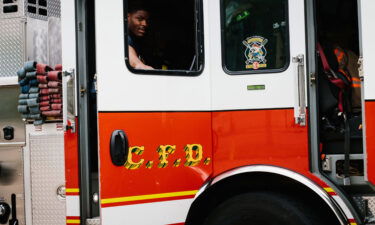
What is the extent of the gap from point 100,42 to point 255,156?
4.69 ft

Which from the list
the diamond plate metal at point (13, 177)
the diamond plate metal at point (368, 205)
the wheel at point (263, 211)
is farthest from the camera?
the diamond plate metal at point (13, 177)

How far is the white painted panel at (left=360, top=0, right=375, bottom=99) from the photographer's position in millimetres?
3453

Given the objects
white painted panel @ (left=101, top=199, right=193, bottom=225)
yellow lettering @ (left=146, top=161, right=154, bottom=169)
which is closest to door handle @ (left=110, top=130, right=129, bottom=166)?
yellow lettering @ (left=146, top=161, right=154, bottom=169)

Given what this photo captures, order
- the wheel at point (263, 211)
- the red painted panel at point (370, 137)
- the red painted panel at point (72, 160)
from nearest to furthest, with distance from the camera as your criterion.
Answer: the red painted panel at point (370, 137) → the wheel at point (263, 211) → the red painted panel at point (72, 160)

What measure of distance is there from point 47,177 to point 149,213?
1.46 metres

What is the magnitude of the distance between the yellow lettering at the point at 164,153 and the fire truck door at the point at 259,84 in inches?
14.3

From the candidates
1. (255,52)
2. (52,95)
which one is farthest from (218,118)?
(52,95)

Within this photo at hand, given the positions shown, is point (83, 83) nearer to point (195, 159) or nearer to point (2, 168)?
point (195, 159)

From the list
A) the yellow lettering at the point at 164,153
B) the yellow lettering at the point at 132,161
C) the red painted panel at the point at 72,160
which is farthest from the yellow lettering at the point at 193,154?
the red painted panel at the point at 72,160

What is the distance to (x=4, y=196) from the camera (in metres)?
4.93

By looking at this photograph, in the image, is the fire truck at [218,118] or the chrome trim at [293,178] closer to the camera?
the chrome trim at [293,178]

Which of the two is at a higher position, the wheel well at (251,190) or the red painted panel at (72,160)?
the red painted panel at (72,160)

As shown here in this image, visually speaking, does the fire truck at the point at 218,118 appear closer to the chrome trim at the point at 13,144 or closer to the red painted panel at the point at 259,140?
the red painted panel at the point at 259,140

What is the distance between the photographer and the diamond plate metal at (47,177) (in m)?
4.68
